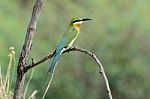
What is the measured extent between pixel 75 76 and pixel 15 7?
2173 mm

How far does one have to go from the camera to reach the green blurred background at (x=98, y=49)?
809 cm

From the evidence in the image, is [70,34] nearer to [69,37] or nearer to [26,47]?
[69,37]

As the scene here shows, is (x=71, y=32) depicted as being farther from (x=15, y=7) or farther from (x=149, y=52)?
(x=15, y=7)

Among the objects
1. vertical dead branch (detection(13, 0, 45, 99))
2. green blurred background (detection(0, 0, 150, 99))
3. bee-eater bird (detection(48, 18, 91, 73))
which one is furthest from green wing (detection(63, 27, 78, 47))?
green blurred background (detection(0, 0, 150, 99))

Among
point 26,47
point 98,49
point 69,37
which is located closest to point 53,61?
point 26,47

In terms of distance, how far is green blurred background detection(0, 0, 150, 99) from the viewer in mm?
8086

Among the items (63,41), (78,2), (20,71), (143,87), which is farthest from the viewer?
(78,2)

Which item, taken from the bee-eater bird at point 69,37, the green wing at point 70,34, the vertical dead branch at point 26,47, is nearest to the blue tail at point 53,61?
the bee-eater bird at point 69,37

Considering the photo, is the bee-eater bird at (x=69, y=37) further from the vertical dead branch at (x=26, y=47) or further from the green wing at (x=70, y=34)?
the vertical dead branch at (x=26, y=47)

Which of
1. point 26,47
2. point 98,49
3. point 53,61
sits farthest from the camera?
point 98,49

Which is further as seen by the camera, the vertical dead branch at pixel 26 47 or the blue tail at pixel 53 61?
the blue tail at pixel 53 61

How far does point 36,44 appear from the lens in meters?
8.66

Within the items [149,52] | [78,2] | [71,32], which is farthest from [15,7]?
[71,32]

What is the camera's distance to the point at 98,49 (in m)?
8.44
